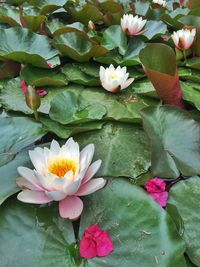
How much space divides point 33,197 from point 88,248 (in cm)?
18

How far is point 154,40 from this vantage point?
5.72 feet

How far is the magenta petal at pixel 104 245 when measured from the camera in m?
0.80

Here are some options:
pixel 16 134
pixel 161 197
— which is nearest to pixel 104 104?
pixel 16 134

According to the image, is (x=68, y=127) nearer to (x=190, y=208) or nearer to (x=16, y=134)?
(x=16, y=134)

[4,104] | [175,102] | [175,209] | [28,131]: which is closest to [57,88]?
[4,104]

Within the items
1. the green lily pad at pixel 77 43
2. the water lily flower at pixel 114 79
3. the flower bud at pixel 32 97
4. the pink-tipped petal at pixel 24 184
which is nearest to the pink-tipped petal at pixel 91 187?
the pink-tipped petal at pixel 24 184

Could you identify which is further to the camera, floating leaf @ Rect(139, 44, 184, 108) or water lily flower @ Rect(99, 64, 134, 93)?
water lily flower @ Rect(99, 64, 134, 93)

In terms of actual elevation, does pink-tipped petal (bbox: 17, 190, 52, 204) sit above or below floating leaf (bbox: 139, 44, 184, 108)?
below

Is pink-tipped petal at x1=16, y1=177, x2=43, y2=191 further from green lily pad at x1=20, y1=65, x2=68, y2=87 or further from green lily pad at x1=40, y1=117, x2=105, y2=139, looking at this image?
green lily pad at x1=20, y1=65, x2=68, y2=87

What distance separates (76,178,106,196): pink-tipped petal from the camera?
876 mm

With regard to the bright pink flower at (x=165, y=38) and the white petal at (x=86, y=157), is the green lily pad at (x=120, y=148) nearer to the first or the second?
the white petal at (x=86, y=157)

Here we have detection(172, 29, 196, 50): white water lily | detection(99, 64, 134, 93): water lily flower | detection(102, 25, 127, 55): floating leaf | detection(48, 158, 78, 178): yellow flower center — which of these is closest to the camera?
detection(48, 158, 78, 178): yellow flower center

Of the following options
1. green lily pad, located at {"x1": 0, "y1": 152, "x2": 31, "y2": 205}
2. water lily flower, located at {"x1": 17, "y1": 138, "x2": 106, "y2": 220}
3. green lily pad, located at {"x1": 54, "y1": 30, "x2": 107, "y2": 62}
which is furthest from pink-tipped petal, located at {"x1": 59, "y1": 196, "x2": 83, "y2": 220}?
green lily pad, located at {"x1": 54, "y1": 30, "x2": 107, "y2": 62}

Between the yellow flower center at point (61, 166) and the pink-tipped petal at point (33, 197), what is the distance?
0.20 feet
